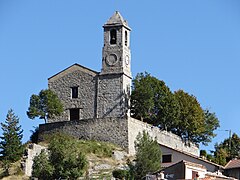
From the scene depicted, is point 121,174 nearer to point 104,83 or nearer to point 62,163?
point 62,163

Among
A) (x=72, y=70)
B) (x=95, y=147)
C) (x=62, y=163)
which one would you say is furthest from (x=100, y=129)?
(x=62, y=163)

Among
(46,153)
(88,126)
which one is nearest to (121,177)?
(46,153)

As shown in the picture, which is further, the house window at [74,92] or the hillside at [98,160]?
the house window at [74,92]

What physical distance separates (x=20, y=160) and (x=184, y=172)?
1879 centimetres

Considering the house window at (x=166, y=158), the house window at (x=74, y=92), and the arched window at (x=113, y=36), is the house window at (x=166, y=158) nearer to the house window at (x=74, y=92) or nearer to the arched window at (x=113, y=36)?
the house window at (x=74, y=92)

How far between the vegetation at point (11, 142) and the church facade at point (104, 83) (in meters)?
12.4

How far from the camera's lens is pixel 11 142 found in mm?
93000

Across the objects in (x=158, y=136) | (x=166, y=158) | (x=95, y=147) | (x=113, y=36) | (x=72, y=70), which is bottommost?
(x=166, y=158)

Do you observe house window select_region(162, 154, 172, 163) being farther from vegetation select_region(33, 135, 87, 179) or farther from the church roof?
vegetation select_region(33, 135, 87, 179)

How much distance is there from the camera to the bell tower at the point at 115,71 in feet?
343

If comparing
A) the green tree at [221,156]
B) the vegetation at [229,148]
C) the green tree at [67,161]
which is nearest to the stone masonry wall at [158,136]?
the green tree at [221,156]

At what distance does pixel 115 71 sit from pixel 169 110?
249 inches

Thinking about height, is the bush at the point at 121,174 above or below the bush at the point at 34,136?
below

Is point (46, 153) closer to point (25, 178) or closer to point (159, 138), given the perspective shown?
point (25, 178)
